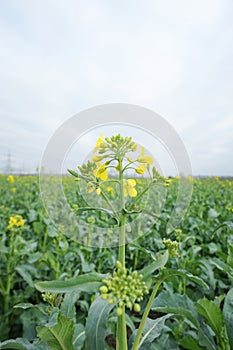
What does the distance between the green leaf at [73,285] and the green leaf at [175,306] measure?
0.54 metres

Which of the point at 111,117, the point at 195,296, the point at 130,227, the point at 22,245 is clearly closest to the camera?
the point at 111,117

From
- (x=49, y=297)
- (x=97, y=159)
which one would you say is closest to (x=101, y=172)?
(x=97, y=159)

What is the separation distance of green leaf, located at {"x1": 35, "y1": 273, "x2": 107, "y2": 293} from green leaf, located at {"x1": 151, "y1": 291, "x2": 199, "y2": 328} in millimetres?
541

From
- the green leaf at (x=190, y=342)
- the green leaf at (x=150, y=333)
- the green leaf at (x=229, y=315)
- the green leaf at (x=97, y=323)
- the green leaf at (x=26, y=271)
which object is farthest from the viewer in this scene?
the green leaf at (x=26, y=271)

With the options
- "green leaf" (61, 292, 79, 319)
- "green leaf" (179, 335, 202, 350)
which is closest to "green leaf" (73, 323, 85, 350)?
"green leaf" (61, 292, 79, 319)

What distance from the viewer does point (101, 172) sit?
2.95 feet

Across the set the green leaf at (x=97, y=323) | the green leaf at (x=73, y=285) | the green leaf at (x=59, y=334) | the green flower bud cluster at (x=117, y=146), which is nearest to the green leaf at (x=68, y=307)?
the green leaf at (x=59, y=334)

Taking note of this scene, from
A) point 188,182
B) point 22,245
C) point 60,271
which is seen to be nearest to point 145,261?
point 60,271

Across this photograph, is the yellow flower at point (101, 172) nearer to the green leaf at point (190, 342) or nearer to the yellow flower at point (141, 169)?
the yellow flower at point (141, 169)

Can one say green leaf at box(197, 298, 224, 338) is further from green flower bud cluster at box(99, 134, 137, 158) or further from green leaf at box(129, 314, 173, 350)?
green flower bud cluster at box(99, 134, 137, 158)

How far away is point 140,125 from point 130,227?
403 millimetres

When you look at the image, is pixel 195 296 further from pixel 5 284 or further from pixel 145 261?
pixel 5 284

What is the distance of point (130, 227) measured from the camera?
3.86 feet

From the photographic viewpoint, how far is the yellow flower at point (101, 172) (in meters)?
0.89
